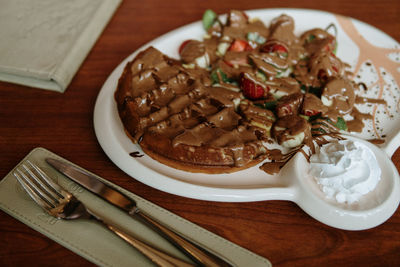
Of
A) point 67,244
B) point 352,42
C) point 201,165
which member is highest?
point 352,42

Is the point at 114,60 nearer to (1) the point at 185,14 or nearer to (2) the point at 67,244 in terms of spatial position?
(1) the point at 185,14

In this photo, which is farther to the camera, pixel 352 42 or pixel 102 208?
pixel 352 42

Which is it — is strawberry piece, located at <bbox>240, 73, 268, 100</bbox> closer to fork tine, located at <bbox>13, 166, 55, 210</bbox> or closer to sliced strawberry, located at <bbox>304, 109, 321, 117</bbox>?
sliced strawberry, located at <bbox>304, 109, 321, 117</bbox>

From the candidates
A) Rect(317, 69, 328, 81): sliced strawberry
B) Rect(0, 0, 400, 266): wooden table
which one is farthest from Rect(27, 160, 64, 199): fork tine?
Rect(317, 69, 328, 81): sliced strawberry

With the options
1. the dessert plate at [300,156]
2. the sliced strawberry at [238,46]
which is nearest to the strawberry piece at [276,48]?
the sliced strawberry at [238,46]

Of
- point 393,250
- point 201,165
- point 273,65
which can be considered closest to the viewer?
point 393,250

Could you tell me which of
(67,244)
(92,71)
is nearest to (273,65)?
(92,71)

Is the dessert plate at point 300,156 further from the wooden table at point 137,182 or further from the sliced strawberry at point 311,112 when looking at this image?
the sliced strawberry at point 311,112

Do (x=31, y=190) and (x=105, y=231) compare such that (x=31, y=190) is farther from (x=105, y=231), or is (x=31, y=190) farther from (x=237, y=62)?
(x=237, y=62)
